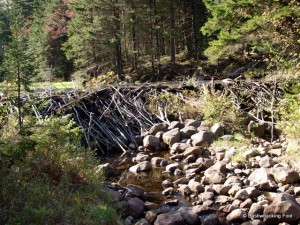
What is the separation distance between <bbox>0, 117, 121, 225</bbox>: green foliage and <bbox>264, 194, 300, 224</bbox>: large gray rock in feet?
8.86

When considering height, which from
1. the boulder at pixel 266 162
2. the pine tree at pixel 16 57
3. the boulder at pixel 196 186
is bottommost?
the boulder at pixel 196 186

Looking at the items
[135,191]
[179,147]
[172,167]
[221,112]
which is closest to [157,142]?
[179,147]

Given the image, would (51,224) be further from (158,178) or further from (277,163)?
(277,163)

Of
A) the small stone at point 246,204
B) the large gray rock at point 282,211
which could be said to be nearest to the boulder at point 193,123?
the small stone at point 246,204

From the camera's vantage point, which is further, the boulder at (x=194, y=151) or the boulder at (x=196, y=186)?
the boulder at (x=194, y=151)

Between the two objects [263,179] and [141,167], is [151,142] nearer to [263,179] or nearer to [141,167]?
[141,167]

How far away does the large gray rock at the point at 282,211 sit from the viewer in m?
5.73

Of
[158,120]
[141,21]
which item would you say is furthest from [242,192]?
[141,21]

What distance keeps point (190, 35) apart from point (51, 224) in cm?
2781

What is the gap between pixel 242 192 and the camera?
22.0 feet

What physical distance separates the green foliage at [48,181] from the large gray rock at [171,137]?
14.9ft

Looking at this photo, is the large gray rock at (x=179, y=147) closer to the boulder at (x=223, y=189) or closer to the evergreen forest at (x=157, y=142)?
the evergreen forest at (x=157, y=142)

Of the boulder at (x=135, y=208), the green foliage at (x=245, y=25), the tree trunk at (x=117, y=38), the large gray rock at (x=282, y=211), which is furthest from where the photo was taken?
the tree trunk at (x=117, y=38)

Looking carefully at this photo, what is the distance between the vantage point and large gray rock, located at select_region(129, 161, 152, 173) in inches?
359
